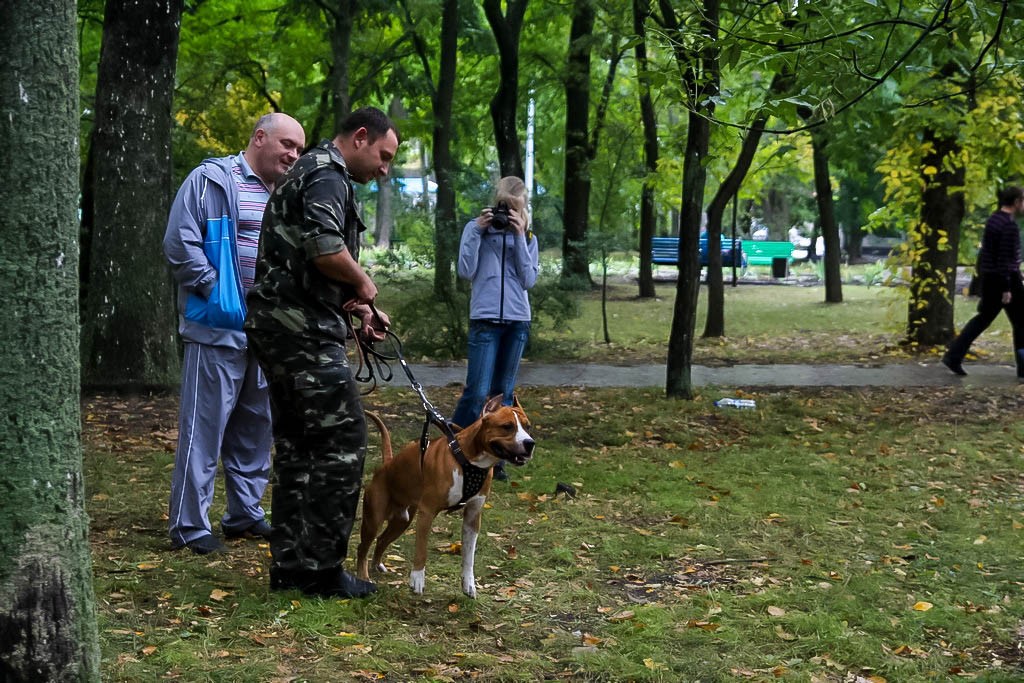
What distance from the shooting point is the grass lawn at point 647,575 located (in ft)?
15.4

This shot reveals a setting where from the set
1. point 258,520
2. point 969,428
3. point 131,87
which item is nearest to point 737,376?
point 969,428

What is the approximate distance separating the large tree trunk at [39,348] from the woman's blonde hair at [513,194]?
14.4 ft

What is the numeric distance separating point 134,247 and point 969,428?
25.2ft

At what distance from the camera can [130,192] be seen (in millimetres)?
10383

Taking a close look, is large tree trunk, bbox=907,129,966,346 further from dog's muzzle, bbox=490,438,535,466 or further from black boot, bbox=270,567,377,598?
black boot, bbox=270,567,377,598

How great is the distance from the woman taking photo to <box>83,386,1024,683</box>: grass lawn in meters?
0.79

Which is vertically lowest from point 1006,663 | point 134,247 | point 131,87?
point 1006,663

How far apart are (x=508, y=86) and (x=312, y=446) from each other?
11.3 meters

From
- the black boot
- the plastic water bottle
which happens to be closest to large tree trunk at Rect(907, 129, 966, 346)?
the plastic water bottle

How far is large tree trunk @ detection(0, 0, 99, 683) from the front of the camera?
3.52 m

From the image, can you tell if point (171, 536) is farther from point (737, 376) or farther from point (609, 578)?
point (737, 376)

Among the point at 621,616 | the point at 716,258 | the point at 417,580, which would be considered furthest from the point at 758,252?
the point at 417,580

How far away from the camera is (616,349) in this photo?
56.5 ft

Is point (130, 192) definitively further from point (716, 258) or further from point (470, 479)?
point (716, 258)
